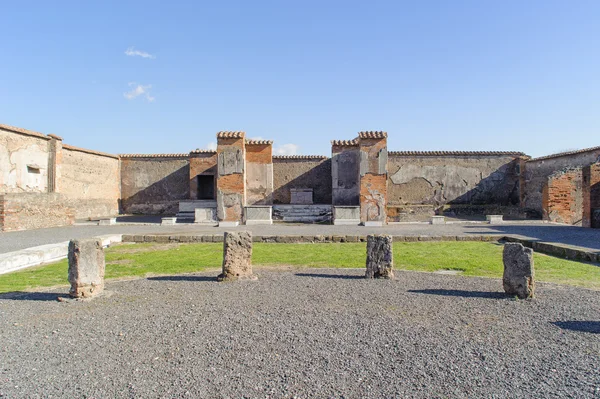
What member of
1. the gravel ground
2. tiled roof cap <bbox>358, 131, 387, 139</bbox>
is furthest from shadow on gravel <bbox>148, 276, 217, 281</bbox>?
tiled roof cap <bbox>358, 131, 387, 139</bbox>

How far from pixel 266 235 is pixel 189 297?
5.21 m

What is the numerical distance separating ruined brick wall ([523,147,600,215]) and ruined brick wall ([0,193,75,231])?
16.7 m

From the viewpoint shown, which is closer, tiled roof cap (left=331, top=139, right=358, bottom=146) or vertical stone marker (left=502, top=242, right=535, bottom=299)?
vertical stone marker (left=502, top=242, right=535, bottom=299)

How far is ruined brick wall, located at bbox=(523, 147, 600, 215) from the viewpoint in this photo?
14.3 m

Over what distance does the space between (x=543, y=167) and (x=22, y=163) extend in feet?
63.5

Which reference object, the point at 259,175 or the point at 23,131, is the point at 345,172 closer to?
the point at 259,175

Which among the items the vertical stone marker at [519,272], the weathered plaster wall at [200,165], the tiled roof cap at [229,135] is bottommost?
the vertical stone marker at [519,272]

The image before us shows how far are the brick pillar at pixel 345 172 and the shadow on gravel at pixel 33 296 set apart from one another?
40.4ft

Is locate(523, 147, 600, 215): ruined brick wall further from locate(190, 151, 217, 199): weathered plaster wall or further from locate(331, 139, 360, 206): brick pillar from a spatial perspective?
locate(190, 151, 217, 199): weathered plaster wall

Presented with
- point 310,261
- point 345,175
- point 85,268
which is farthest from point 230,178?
point 85,268

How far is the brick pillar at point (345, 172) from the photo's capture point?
636 inches

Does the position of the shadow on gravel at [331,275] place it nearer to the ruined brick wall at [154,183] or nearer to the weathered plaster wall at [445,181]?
the weathered plaster wall at [445,181]

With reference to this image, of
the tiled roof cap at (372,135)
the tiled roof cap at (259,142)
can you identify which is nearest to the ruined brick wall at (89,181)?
the tiled roof cap at (259,142)

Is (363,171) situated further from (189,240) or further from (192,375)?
(192,375)
